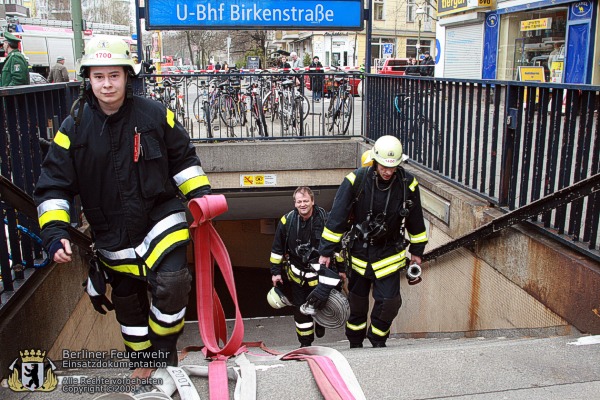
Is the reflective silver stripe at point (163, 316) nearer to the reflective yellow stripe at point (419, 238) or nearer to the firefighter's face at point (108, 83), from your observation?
the firefighter's face at point (108, 83)

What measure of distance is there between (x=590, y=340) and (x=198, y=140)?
271 inches

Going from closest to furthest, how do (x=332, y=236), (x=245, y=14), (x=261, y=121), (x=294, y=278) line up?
(x=332, y=236) < (x=294, y=278) < (x=245, y=14) < (x=261, y=121)

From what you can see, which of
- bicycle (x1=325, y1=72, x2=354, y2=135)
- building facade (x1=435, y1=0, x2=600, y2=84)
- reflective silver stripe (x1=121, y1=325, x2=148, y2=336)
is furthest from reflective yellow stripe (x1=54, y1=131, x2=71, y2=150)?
building facade (x1=435, y1=0, x2=600, y2=84)

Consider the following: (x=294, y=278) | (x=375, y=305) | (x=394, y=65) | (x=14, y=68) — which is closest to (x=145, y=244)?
(x=375, y=305)

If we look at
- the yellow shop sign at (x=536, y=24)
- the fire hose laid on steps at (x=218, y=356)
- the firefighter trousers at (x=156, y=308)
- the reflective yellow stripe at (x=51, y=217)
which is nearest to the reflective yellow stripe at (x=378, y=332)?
the fire hose laid on steps at (x=218, y=356)

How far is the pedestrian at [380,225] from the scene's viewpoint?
4.52m

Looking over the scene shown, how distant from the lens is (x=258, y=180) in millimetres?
9078

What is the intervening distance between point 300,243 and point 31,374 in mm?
3156

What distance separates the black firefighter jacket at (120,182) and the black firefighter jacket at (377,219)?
1.68 metres

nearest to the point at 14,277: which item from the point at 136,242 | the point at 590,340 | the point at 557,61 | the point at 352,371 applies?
the point at 136,242

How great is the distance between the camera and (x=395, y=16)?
150 ft

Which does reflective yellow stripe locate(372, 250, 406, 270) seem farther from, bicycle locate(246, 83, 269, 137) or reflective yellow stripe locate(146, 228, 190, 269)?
bicycle locate(246, 83, 269, 137)

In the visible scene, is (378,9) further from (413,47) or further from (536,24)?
(536,24)

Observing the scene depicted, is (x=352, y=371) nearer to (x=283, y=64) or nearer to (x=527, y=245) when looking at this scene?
(x=527, y=245)
